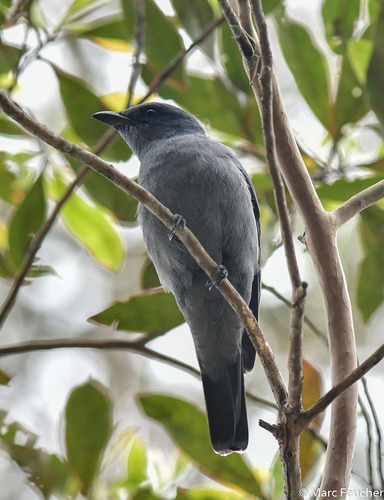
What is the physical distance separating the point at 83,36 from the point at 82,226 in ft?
3.97

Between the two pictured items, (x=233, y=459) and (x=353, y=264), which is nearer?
(x=233, y=459)

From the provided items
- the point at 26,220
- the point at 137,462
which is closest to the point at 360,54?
the point at 26,220

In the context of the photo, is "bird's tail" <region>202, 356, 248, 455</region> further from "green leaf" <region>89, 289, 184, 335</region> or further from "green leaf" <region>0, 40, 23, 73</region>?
"green leaf" <region>0, 40, 23, 73</region>

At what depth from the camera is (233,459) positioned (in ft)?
11.8

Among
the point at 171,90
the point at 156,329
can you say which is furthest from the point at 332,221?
the point at 171,90

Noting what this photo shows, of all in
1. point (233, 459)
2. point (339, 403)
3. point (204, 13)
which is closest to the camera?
point (339, 403)

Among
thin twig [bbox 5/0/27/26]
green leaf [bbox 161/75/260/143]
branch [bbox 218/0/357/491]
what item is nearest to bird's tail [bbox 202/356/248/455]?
branch [bbox 218/0/357/491]

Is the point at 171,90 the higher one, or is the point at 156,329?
the point at 171,90

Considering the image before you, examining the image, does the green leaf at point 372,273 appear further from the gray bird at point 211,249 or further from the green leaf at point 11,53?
the green leaf at point 11,53

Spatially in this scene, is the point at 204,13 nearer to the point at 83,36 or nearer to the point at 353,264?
the point at 83,36

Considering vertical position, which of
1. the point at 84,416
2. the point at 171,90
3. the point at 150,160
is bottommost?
the point at 84,416

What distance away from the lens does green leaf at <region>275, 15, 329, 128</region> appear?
14.1 feet

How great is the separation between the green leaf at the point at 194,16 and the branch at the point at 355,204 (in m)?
1.63

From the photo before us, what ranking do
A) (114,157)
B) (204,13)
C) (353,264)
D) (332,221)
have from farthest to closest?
(353,264), (114,157), (204,13), (332,221)
